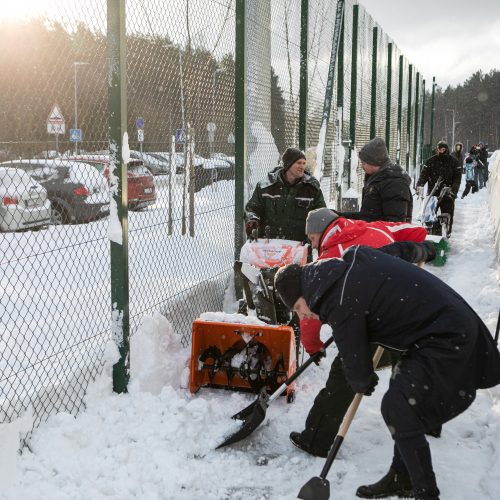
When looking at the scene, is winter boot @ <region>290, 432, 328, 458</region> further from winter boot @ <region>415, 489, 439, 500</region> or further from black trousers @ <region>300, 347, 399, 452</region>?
winter boot @ <region>415, 489, 439, 500</region>

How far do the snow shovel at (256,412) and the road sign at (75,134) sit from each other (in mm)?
1926

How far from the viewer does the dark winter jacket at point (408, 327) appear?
9.32ft

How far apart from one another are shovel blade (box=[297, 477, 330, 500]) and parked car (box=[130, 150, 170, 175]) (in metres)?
2.63

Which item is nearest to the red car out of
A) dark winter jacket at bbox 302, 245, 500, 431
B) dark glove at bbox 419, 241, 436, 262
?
dark glove at bbox 419, 241, 436, 262

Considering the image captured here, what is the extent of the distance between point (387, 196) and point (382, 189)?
0.24 ft

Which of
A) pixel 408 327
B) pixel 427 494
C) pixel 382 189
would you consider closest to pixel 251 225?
pixel 382 189

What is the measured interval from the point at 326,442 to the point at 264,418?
478 mm

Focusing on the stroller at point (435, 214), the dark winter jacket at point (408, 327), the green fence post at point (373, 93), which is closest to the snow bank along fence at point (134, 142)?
the dark winter jacket at point (408, 327)

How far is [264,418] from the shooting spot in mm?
4172

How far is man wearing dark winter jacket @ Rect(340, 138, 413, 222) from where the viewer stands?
4988 millimetres

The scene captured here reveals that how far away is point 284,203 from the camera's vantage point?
576cm

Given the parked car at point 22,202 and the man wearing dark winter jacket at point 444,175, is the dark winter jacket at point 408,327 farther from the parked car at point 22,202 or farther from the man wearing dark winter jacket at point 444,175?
the man wearing dark winter jacket at point 444,175

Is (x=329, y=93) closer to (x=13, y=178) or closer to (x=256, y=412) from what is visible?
(x=256, y=412)

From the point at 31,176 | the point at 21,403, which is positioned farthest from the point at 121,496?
the point at 31,176
